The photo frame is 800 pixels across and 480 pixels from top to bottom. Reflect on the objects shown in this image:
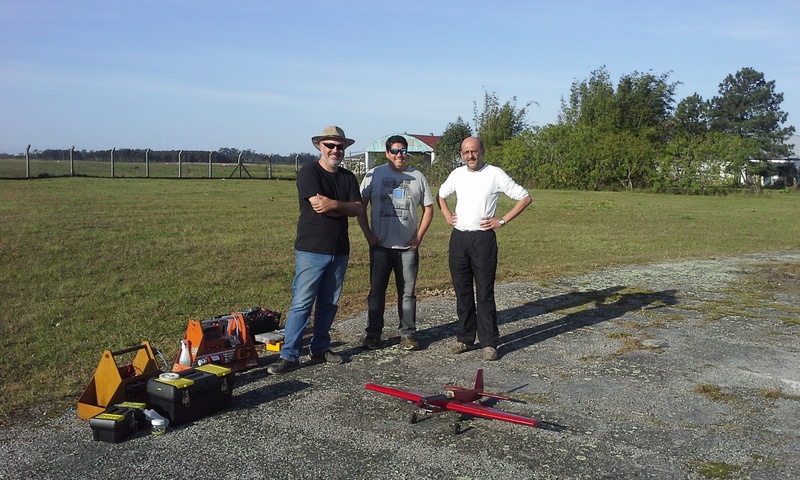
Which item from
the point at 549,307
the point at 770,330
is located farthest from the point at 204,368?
the point at 770,330

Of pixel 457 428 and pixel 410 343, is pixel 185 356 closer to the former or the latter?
pixel 410 343

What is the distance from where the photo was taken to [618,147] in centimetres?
3975

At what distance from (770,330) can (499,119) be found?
4658cm

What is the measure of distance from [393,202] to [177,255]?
22.9 ft

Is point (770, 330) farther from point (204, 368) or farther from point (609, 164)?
point (609, 164)

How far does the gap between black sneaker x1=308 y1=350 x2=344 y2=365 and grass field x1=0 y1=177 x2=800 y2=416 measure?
1.31 m

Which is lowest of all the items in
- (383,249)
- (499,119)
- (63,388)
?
(63,388)

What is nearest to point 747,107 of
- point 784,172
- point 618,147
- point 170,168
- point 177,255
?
point 784,172

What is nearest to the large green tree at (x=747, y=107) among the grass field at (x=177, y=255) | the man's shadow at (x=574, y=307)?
the grass field at (x=177, y=255)

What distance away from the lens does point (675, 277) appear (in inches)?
435

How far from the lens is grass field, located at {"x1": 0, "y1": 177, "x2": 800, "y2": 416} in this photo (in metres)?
6.81

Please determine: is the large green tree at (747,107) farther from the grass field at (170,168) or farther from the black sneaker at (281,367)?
the black sneaker at (281,367)

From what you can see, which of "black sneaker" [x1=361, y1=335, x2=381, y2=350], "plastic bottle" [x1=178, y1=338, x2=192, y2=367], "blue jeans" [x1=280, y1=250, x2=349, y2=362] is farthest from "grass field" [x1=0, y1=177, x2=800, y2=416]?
"black sneaker" [x1=361, y1=335, x2=381, y2=350]

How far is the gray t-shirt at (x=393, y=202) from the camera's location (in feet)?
21.4
